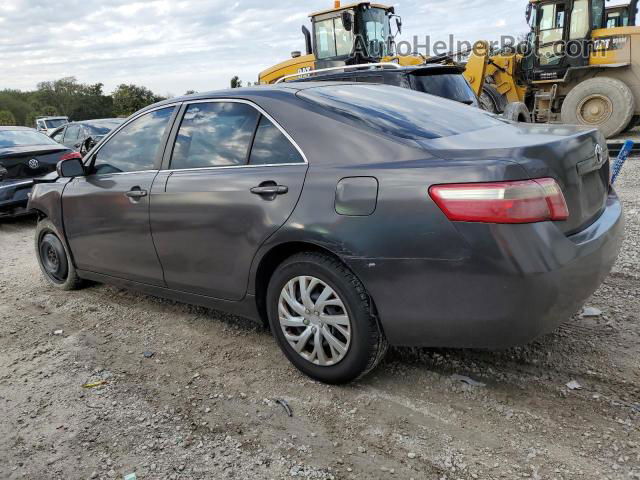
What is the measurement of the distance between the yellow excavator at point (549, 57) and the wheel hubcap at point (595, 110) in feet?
0.07

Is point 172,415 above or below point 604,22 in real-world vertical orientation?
below

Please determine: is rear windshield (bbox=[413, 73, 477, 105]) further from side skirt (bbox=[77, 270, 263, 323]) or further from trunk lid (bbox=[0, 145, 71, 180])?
trunk lid (bbox=[0, 145, 71, 180])

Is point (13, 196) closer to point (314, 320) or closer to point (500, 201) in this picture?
point (314, 320)

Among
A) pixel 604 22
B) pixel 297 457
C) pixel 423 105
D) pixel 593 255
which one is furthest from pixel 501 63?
pixel 297 457

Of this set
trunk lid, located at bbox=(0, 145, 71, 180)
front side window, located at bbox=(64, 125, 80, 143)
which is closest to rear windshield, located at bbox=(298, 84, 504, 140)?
trunk lid, located at bbox=(0, 145, 71, 180)

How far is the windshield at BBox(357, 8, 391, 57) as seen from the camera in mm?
12992

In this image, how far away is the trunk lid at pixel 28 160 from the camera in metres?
7.75

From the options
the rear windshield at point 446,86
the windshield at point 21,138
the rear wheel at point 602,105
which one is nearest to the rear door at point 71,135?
the windshield at point 21,138

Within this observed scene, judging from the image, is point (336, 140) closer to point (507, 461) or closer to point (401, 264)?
point (401, 264)

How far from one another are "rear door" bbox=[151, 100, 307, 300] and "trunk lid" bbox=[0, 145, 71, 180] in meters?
5.31

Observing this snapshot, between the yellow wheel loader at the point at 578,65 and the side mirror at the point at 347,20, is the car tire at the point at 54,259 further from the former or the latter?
the yellow wheel loader at the point at 578,65

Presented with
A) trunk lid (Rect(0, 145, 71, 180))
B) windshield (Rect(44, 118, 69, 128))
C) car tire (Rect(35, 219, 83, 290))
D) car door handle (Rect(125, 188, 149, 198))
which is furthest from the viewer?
windshield (Rect(44, 118, 69, 128))

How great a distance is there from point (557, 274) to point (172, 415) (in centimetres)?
202

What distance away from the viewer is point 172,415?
2.84 m
